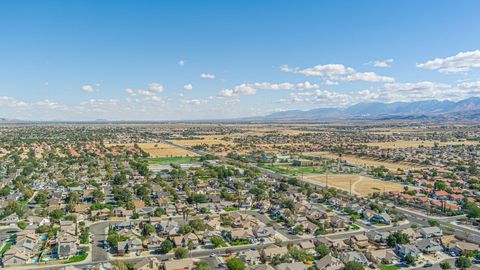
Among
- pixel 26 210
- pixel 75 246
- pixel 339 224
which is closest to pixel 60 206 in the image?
pixel 26 210

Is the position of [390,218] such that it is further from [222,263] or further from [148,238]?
[148,238]

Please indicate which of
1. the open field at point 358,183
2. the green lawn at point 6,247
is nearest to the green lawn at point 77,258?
the green lawn at point 6,247

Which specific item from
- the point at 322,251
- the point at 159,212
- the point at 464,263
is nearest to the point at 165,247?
the point at 159,212

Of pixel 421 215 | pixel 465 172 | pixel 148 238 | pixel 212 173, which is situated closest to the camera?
pixel 148 238

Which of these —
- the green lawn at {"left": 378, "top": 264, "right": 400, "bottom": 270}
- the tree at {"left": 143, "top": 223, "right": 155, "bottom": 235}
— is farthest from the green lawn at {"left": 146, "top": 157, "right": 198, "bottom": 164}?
the green lawn at {"left": 378, "top": 264, "right": 400, "bottom": 270}

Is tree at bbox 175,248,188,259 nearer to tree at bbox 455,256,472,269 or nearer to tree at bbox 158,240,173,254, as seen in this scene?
tree at bbox 158,240,173,254

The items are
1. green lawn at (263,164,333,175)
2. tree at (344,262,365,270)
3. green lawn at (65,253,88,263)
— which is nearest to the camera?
tree at (344,262,365,270)

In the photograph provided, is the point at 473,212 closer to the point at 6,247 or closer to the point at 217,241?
the point at 217,241

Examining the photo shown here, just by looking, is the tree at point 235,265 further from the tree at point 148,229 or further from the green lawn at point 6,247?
the green lawn at point 6,247
